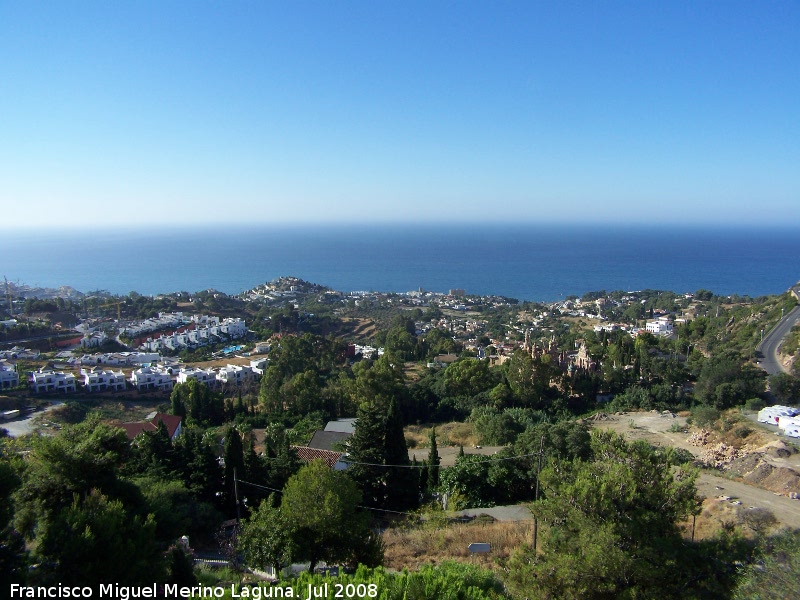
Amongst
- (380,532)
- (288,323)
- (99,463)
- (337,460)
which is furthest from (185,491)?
(288,323)

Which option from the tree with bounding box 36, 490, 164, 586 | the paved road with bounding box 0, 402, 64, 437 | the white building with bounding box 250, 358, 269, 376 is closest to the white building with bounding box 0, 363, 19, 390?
the paved road with bounding box 0, 402, 64, 437

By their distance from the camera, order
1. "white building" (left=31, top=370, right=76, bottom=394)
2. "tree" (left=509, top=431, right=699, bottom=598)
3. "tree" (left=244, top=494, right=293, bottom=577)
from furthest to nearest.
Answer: "white building" (left=31, top=370, right=76, bottom=394) < "tree" (left=244, top=494, right=293, bottom=577) < "tree" (left=509, top=431, right=699, bottom=598)

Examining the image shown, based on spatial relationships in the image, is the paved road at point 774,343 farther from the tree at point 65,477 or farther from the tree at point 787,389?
the tree at point 65,477

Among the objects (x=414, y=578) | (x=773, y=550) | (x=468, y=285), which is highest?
(x=414, y=578)

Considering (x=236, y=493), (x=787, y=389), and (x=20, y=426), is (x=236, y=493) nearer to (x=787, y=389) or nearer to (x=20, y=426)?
(x=20, y=426)

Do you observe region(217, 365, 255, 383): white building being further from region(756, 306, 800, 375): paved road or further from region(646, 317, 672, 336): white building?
region(646, 317, 672, 336): white building

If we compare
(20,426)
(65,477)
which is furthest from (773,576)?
(20,426)

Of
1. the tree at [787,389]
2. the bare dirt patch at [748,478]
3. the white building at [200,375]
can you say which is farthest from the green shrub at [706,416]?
the white building at [200,375]

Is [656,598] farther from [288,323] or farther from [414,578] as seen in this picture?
[288,323]
